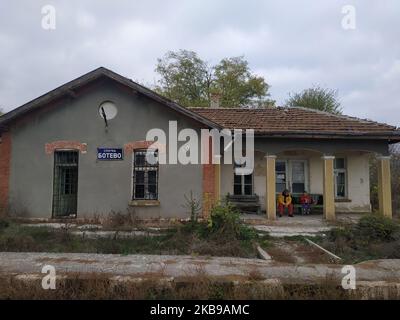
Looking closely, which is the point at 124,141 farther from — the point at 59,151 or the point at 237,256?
the point at 237,256

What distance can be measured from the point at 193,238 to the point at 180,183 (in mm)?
2816

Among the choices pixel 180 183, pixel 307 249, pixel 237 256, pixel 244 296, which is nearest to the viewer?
pixel 244 296

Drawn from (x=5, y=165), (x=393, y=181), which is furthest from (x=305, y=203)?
(x=5, y=165)

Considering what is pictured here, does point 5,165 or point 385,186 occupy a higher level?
point 5,165

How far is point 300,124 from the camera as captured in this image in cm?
1251

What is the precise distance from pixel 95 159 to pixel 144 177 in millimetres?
1751

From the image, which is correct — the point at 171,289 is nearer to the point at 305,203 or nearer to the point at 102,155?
the point at 102,155

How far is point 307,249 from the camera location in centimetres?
827

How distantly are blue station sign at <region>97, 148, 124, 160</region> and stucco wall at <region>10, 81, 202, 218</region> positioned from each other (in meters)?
0.16

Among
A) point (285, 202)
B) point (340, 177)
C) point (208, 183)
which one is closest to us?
point (208, 183)

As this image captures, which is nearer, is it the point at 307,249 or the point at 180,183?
the point at 307,249
